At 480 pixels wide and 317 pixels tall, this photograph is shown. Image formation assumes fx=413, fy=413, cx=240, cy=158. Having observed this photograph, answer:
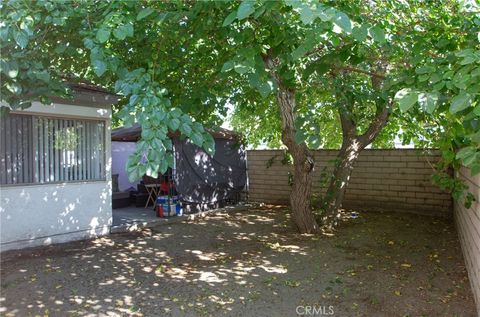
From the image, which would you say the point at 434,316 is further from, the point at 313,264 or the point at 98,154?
the point at 98,154

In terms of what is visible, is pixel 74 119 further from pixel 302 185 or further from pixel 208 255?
pixel 302 185

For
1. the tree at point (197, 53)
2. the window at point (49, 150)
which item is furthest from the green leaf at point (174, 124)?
the window at point (49, 150)

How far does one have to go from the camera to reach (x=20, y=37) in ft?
9.16

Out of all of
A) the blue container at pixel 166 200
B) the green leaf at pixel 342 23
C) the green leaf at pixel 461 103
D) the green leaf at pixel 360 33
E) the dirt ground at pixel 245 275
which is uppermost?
the green leaf at pixel 360 33

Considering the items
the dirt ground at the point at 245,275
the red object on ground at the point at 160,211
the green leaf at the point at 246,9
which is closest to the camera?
the green leaf at the point at 246,9

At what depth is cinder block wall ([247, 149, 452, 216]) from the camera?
28.3ft

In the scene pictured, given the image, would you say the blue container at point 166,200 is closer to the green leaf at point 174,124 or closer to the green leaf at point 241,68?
the green leaf at point 241,68

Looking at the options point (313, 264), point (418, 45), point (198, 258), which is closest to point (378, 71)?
point (418, 45)

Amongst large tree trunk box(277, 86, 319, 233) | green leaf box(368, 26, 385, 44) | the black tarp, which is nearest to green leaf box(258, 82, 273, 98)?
green leaf box(368, 26, 385, 44)

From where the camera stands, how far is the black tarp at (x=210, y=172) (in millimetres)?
9328

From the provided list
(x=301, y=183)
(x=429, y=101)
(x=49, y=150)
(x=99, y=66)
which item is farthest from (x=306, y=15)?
(x=49, y=150)

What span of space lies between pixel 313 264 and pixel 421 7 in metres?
3.72

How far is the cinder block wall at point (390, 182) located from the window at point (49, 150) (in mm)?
4961

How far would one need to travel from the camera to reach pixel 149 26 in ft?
14.7
